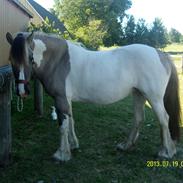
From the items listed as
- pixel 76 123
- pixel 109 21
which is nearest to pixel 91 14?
pixel 109 21

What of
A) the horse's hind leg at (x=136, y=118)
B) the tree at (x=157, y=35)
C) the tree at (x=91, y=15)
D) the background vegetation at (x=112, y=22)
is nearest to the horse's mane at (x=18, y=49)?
the horse's hind leg at (x=136, y=118)

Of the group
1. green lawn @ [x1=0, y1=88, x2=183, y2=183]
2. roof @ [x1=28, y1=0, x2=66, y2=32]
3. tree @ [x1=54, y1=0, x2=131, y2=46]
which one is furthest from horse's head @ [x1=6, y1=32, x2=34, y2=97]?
tree @ [x1=54, y1=0, x2=131, y2=46]

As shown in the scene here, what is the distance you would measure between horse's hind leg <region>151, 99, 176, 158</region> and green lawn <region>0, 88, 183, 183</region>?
0.13 meters

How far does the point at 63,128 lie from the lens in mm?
3709

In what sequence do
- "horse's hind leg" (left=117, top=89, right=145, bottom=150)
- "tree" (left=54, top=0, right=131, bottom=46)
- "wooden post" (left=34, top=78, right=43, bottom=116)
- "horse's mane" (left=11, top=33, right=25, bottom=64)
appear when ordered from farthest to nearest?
"tree" (left=54, top=0, right=131, bottom=46) < "wooden post" (left=34, top=78, right=43, bottom=116) < "horse's hind leg" (left=117, top=89, right=145, bottom=150) < "horse's mane" (left=11, top=33, right=25, bottom=64)

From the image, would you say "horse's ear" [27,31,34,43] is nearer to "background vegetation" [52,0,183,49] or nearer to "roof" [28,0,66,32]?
"roof" [28,0,66,32]

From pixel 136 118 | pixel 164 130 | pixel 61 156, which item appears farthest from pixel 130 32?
pixel 61 156

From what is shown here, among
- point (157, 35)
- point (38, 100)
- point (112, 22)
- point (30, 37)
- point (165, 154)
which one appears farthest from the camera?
point (157, 35)

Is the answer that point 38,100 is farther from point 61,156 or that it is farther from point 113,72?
point 113,72

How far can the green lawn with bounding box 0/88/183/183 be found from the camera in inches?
132

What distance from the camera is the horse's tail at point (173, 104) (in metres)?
3.89

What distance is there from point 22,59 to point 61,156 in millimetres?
1416

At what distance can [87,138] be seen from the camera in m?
4.61
